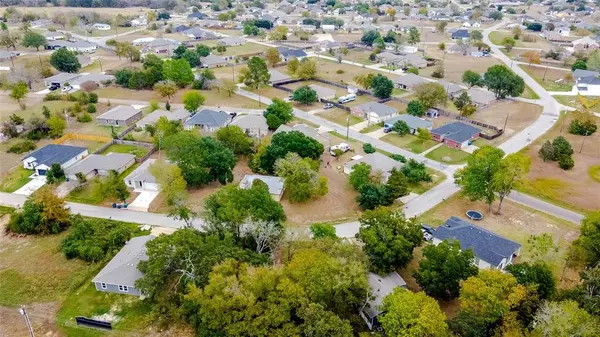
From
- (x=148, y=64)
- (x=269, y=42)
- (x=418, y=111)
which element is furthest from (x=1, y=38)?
(x=418, y=111)

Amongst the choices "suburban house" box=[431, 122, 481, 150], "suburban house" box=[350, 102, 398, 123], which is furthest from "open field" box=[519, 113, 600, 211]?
"suburban house" box=[350, 102, 398, 123]

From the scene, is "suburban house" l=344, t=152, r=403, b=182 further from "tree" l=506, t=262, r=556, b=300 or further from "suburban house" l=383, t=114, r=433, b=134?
"tree" l=506, t=262, r=556, b=300

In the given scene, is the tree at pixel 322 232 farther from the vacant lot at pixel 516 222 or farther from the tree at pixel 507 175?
the tree at pixel 507 175

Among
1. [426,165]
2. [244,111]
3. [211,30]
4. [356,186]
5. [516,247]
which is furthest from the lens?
[211,30]

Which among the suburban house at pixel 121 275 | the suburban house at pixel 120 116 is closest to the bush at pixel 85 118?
the suburban house at pixel 120 116

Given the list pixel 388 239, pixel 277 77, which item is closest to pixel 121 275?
pixel 388 239

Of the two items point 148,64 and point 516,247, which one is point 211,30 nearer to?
point 148,64

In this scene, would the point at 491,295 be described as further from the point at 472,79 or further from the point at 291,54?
the point at 291,54
